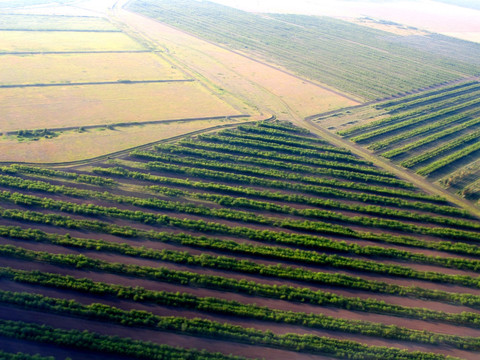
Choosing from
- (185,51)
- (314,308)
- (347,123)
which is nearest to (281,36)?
(185,51)

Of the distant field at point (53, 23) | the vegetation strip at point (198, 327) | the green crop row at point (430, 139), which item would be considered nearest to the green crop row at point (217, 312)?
the vegetation strip at point (198, 327)

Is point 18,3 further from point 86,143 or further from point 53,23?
point 86,143

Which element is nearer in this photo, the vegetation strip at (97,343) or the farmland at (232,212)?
the vegetation strip at (97,343)

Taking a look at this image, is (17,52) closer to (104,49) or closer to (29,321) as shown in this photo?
(104,49)

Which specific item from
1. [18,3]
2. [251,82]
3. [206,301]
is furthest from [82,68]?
[18,3]

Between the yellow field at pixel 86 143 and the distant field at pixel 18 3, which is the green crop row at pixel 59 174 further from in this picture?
the distant field at pixel 18 3
